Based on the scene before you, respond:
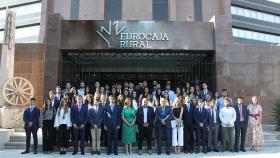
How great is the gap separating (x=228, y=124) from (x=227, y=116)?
0.87 feet

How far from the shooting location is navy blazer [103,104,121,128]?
11.4 meters

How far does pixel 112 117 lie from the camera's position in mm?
11383

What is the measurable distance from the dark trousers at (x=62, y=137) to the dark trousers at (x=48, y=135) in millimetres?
265

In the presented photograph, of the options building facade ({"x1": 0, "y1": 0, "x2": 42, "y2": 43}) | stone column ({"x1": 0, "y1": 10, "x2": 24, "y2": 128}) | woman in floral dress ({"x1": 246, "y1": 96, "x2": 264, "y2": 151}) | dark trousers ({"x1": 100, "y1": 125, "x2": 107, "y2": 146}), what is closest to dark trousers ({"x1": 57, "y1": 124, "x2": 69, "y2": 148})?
dark trousers ({"x1": 100, "y1": 125, "x2": 107, "y2": 146})

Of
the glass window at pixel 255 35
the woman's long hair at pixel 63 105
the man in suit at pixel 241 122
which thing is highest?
the glass window at pixel 255 35

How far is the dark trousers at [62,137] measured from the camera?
446 inches

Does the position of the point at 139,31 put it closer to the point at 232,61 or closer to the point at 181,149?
the point at 232,61

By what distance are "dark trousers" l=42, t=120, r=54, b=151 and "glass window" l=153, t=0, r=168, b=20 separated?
14.0m

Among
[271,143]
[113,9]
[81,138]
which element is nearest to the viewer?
[81,138]

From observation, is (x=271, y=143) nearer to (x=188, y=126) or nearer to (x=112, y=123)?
(x=188, y=126)

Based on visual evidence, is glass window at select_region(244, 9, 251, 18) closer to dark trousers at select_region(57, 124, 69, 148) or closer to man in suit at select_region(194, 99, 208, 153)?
man in suit at select_region(194, 99, 208, 153)

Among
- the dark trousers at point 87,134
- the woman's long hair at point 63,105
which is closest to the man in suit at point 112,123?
the dark trousers at point 87,134

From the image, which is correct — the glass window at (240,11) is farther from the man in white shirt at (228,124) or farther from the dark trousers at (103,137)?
the dark trousers at (103,137)

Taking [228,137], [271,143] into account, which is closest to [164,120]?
[228,137]
